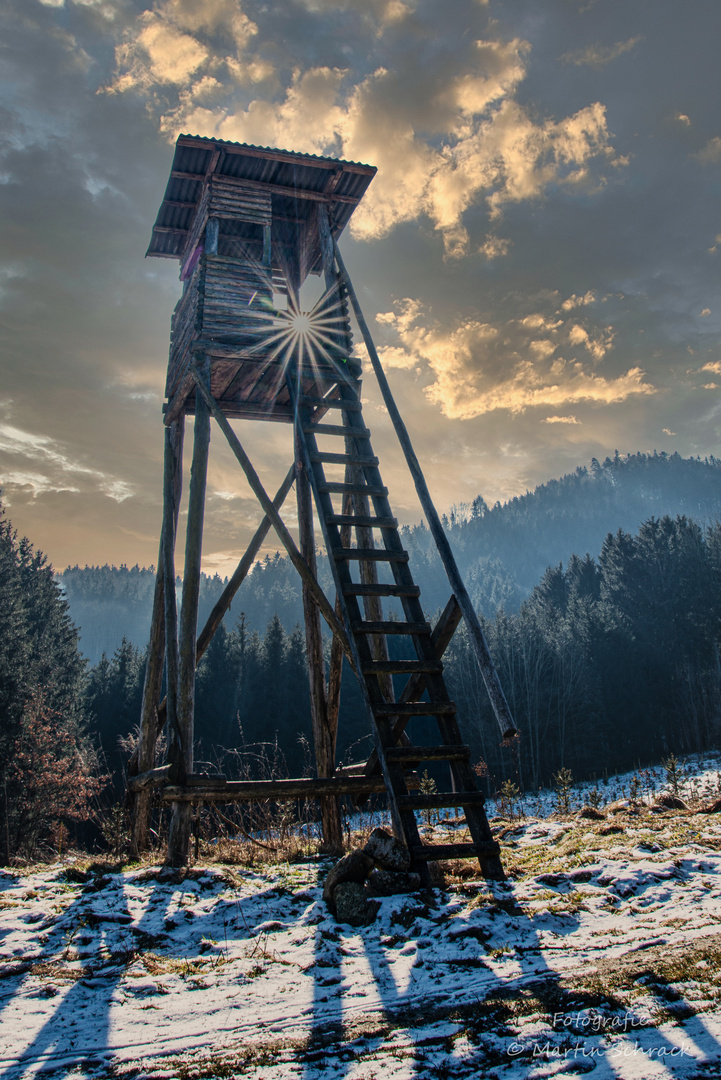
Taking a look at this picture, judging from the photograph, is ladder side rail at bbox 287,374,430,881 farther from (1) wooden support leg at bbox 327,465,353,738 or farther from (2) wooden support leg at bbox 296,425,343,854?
(2) wooden support leg at bbox 296,425,343,854

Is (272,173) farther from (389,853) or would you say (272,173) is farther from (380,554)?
(389,853)

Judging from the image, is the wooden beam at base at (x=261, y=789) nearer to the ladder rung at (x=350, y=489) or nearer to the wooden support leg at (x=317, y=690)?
the wooden support leg at (x=317, y=690)

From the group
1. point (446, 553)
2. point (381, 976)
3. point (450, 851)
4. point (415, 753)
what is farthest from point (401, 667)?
point (381, 976)

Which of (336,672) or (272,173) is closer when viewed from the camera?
(336,672)

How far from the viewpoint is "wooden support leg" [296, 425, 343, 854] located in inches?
268

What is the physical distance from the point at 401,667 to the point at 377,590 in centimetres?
73

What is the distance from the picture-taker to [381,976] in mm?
2832

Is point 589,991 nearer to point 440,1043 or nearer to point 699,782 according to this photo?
point 440,1043

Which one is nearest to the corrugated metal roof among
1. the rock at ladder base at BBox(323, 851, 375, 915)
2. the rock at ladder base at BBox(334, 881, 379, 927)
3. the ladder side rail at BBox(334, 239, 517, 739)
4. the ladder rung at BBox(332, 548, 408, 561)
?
the ladder side rail at BBox(334, 239, 517, 739)

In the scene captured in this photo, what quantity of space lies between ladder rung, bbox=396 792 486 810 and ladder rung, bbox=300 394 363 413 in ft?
14.3


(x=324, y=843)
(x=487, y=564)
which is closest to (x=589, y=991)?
(x=324, y=843)

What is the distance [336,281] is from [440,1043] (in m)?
7.95

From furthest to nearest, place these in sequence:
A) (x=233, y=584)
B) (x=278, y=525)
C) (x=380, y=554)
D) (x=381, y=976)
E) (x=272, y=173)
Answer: (x=272, y=173) < (x=233, y=584) < (x=278, y=525) < (x=380, y=554) < (x=381, y=976)

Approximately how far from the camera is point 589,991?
2457mm
